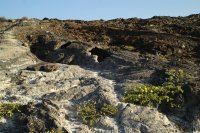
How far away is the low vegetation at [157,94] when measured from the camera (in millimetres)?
13766

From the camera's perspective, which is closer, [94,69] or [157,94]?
[157,94]

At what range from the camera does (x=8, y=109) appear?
13.5 m

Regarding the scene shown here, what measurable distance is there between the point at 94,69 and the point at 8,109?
4.82 m

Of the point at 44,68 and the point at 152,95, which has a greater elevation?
the point at 44,68

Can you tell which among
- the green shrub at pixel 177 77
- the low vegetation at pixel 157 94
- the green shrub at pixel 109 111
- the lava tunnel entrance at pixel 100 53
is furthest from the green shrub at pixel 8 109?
the lava tunnel entrance at pixel 100 53

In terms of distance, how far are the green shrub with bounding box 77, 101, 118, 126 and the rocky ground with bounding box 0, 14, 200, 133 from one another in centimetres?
12

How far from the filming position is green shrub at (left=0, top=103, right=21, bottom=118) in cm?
1330

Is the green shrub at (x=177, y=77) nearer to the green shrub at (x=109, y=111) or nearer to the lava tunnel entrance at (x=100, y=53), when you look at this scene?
the green shrub at (x=109, y=111)

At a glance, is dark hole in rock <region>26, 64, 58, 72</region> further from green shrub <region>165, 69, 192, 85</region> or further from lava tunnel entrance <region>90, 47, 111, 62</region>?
green shrub <region>165, 69, 192, 85</region>

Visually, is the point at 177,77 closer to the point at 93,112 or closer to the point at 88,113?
the point at 93,112

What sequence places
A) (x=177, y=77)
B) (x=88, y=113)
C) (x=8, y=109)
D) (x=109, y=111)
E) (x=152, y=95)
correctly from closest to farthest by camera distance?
(x=88, y=113) → (x=109, y=111) → (x=8, y=109) → (x=152, y=95) → (x=177, y=77)

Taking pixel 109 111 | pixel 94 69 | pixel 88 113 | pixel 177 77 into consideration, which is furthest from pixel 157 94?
pixel 94 69

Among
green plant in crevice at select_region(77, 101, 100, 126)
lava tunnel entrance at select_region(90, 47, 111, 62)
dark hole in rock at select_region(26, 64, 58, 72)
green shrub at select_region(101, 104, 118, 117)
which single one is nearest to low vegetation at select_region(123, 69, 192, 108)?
green shrub at select_region(101, 104, 118, 117)

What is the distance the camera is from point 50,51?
19.5 m
